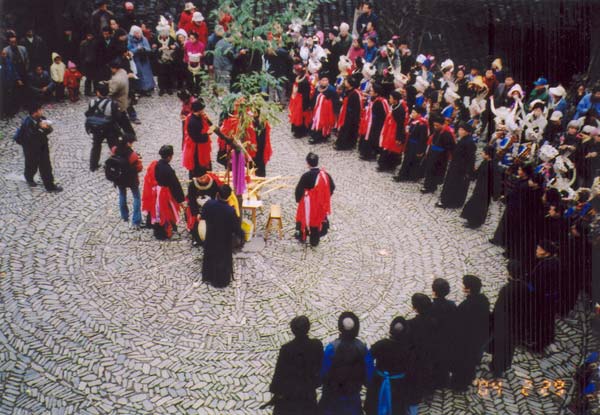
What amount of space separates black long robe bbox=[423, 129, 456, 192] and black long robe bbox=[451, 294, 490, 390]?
5.28 meters

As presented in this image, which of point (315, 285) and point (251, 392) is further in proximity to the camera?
point (315, 285)

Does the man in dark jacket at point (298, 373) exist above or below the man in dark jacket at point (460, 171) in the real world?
below

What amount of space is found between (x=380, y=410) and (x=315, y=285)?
121 inches

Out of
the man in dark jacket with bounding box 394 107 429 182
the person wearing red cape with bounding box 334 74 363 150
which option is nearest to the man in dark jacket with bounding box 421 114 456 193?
the man in dark jacket with bounding box 394 107 429 182

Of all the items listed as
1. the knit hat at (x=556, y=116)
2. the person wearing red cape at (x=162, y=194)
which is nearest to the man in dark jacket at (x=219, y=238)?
the person wearing red cape at (x=162, y=194)

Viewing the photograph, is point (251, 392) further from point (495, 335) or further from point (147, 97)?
point (147, 97)

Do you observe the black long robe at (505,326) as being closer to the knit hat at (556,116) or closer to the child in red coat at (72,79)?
the knit hat at (556,116)

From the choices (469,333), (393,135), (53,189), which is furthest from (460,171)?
(53,189)

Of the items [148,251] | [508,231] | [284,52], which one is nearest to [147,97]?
[284,52]

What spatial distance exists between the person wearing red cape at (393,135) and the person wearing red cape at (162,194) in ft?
17.0

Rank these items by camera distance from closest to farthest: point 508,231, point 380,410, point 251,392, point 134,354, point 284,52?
point 380,410
point 251,392
point 134,354
point 508,231
point 284,52

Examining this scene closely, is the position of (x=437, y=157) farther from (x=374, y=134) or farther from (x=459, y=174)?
(x=374, y=134)

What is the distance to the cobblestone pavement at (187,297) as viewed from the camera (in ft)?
22.2

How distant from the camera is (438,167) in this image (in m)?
11.8
